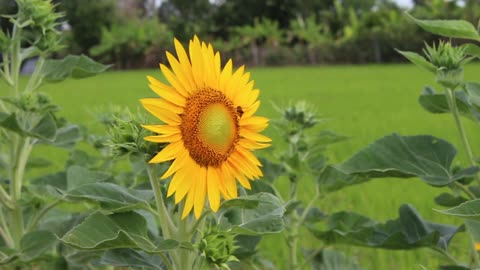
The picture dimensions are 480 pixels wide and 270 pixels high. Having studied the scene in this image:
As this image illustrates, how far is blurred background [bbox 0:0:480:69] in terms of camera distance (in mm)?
15328

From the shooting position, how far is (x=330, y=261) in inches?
55.7

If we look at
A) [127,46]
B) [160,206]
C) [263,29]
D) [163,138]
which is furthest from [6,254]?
[263,29]

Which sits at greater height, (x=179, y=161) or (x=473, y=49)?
(x=473, y=49)

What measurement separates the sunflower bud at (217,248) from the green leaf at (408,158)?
1.22 ft

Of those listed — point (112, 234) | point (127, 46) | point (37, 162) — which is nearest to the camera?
point (112, 234)

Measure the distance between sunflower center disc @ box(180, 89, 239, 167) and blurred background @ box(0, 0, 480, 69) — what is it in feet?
36.7

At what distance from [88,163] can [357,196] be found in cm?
110

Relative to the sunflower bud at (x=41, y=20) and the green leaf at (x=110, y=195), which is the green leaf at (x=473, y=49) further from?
the sunflower bud at (x=41, y=20)

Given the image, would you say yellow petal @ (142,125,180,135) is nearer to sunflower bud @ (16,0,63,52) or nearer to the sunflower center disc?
the sunflower center disc

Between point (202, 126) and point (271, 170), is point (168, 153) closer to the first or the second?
point (202, 126)

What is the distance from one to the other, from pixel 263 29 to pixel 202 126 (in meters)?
18.9

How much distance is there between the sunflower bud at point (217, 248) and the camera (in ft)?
2.59

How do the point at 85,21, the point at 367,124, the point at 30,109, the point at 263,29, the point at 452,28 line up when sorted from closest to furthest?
1. the point at 452,28
2. the point at 30,109
3. the point at 367,124
4. the point at 263,29
5. the point at 85,21

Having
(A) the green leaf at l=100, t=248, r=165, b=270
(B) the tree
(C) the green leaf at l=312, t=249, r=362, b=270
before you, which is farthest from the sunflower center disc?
(B) the tree
